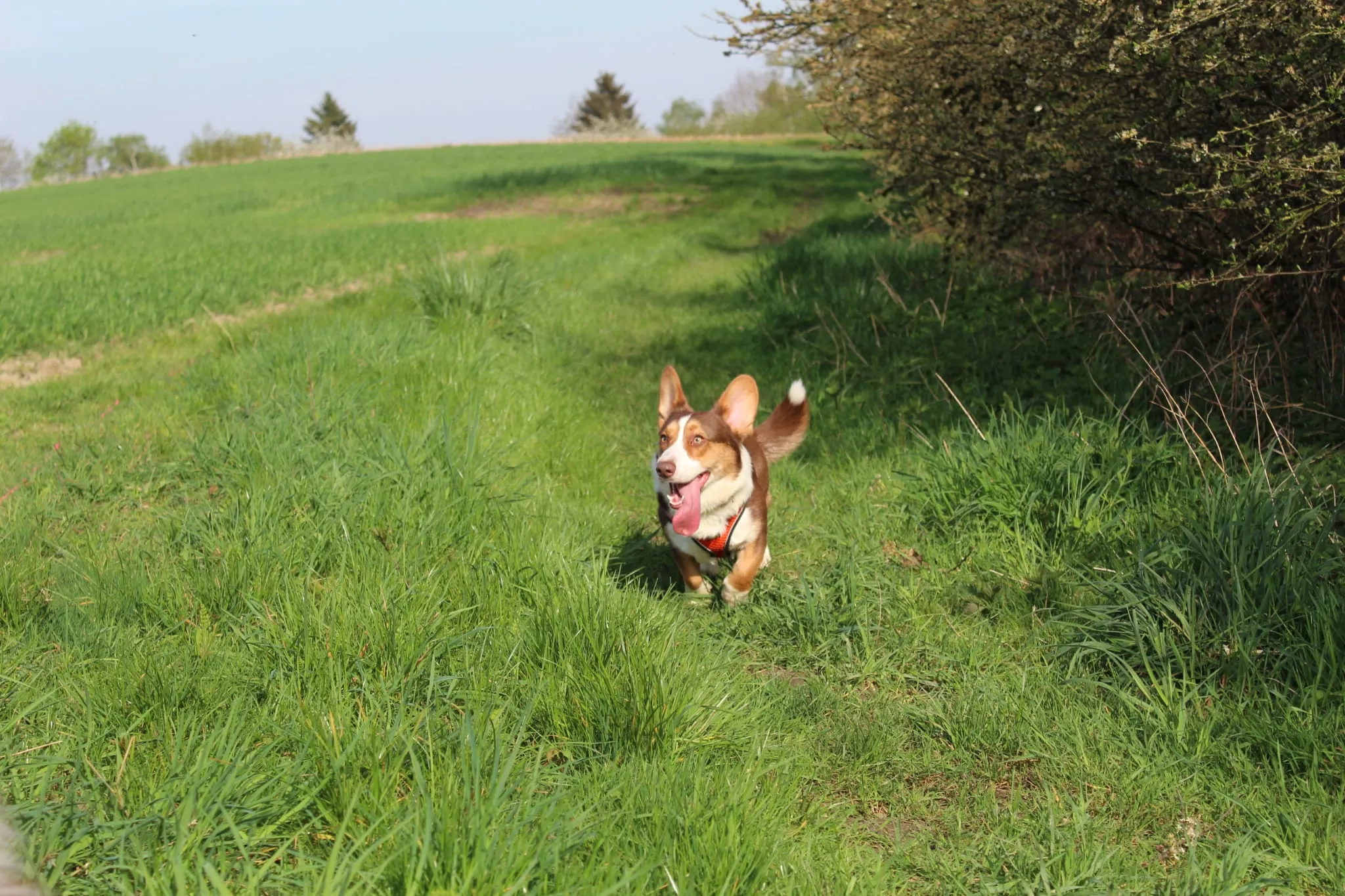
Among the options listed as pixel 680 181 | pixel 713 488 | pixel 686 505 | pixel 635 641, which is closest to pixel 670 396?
pixel 713 488

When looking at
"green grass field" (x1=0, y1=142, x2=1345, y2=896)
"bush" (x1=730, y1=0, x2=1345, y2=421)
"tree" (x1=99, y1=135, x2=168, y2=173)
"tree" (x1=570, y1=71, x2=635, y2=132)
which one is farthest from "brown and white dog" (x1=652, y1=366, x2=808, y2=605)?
"tree" (x1=99, y1=135, x2=168, y2=173)

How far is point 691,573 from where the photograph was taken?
421 cm

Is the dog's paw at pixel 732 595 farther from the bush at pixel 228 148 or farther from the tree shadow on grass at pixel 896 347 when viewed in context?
the bush at pixel 228 148

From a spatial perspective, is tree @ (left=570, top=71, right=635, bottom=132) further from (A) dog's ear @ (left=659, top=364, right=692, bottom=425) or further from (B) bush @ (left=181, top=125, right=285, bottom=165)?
(A) dog's ear @ (left=659, top=364, right=692, bottom=425)

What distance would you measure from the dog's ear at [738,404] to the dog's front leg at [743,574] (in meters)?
0.55

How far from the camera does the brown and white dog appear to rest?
392cm

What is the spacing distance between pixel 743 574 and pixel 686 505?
422mm

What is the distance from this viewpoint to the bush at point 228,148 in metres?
64.1

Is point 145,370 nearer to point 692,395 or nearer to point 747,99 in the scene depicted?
point 692,395

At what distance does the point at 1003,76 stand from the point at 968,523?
3373 millimetres

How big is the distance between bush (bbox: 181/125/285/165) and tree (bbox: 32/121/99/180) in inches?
680

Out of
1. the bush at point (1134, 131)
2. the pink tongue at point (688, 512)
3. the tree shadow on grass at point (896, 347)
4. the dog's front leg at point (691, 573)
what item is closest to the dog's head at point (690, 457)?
the pink tongue at point (688, 512)

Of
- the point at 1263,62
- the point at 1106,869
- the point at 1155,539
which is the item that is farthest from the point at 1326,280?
the point at 1106,869

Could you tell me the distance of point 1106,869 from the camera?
8.09 feet
